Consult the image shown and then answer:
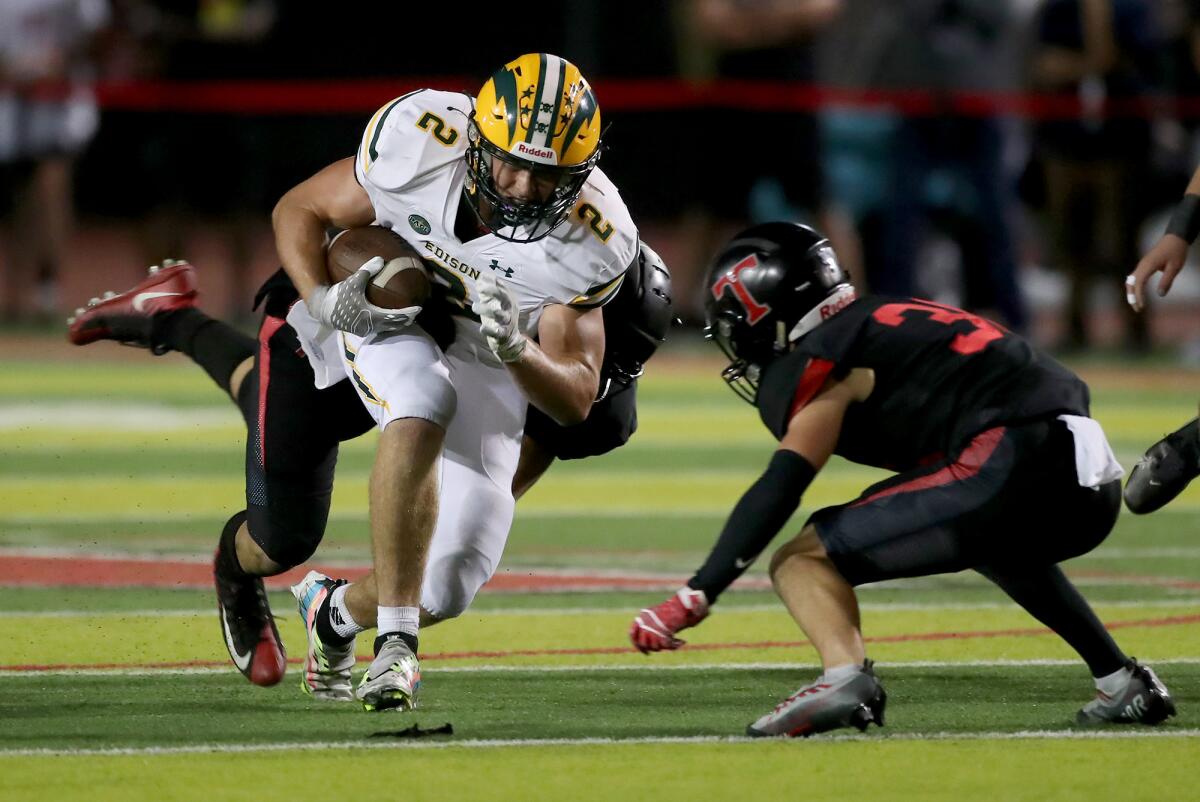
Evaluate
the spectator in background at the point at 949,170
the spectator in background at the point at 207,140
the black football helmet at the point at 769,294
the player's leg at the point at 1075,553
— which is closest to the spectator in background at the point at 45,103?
the spectator in background at the point at 207,140

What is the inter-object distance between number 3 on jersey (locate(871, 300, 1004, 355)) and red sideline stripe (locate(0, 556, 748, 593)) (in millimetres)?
1985

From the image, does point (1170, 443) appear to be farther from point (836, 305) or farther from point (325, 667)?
point (325, 667)

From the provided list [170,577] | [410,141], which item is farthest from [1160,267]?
[170,577]

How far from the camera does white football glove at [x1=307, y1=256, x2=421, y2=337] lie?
198 inches

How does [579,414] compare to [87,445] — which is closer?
[579,414]

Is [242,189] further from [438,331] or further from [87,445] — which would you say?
[438,331]

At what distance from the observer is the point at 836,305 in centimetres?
498

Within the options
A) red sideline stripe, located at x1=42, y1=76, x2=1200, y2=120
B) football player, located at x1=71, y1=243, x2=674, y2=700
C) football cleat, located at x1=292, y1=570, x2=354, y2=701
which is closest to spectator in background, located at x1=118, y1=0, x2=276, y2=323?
red sideline stripe, located at x1=42, y1=76, x2=1200, y2=120

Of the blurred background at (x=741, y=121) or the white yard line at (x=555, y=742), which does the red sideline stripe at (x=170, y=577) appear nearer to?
the white yard line at (x=555, y=742)

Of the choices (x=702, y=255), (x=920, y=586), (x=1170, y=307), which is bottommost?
(x=1170, y=307)

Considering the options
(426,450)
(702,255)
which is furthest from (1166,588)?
(702,255)

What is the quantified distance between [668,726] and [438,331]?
1.23 meters

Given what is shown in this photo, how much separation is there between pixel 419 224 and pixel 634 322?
1.93ft

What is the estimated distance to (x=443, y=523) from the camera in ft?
17.3
